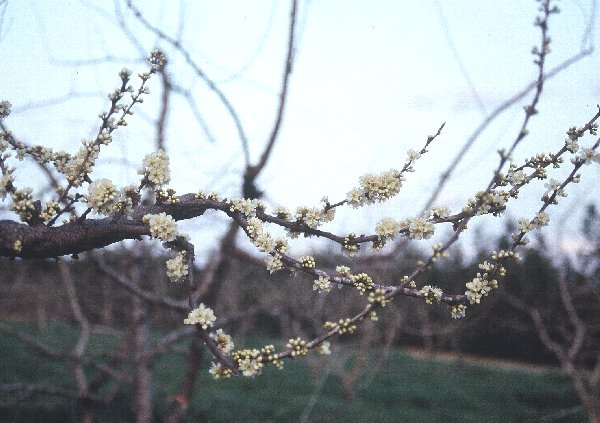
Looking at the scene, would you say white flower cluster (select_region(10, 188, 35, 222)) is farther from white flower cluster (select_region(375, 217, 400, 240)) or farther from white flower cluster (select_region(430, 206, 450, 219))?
white flower cluster (select_region(430, 206, 450, 219))

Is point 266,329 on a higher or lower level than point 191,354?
higher

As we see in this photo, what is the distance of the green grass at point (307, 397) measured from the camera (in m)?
12.3

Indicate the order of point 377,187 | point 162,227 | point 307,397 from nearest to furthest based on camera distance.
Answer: point 162,227 < point 377,187 < point 307,397

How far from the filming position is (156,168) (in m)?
1.83

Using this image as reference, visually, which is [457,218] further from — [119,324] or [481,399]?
[119,324]

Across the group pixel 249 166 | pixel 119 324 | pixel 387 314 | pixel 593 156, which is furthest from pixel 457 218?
pixel 119 324

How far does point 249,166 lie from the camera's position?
3.22 m

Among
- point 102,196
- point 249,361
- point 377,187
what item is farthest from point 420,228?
point 102,196

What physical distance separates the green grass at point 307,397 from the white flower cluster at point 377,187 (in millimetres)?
9440

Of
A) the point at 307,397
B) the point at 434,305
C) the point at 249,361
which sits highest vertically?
the point at 434,305

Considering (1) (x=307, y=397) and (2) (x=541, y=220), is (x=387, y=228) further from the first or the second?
(1) (x=307, y=397)

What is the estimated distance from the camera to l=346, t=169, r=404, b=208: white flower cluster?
6.51 ft

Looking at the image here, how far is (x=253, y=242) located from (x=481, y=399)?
18.6m

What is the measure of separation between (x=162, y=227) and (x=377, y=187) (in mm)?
824
